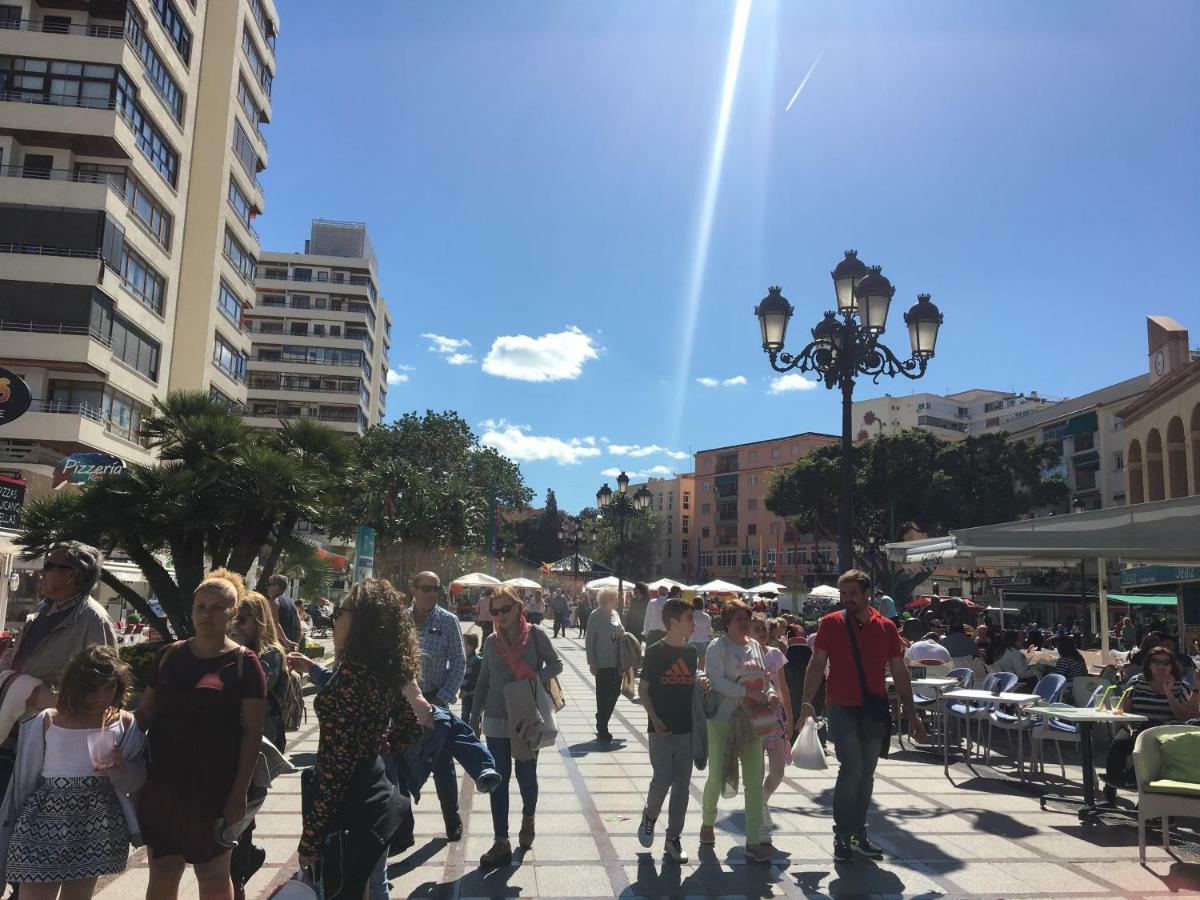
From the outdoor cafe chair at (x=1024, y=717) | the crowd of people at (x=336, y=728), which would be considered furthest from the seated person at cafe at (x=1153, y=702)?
the crowd of people at (x=336, y=728)

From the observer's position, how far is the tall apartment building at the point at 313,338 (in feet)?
208

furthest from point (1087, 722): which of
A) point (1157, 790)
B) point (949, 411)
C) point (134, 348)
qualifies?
point (949, 411)

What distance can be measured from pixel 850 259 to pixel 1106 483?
56.7 metres

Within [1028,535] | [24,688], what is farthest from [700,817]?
[1028,535]

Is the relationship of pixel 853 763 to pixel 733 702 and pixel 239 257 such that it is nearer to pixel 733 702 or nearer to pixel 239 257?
pixel 733 702

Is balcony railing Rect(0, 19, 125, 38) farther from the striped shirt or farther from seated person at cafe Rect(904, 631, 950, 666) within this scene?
the striped shirt

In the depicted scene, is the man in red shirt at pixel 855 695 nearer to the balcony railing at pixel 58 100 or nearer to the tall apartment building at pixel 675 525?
the balcony railing at pixel 58 100

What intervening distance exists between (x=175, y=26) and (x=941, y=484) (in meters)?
38.0

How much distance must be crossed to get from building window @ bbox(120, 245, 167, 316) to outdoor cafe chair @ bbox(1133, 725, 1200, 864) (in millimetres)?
28784

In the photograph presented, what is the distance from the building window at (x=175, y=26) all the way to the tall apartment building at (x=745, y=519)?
64.4 metres

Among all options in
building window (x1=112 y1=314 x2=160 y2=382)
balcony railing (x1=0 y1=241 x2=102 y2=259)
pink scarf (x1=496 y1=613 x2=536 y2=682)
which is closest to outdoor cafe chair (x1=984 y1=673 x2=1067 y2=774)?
pink scarf (x1=496 y1=613 x2=536 y2=682)

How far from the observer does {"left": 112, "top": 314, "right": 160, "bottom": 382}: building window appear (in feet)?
88.8

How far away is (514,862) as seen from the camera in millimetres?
5352

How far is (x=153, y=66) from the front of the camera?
28734 mm
